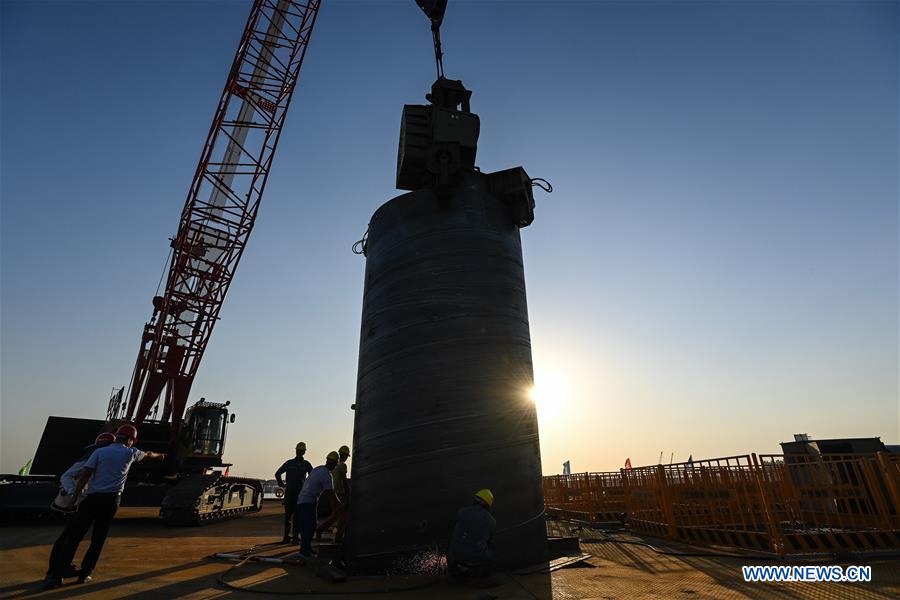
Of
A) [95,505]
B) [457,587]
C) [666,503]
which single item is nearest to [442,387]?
[457,587]

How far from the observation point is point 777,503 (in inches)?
312

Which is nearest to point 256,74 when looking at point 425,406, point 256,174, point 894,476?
point 256,174

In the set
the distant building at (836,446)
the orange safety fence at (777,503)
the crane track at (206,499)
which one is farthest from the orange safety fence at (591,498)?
the crane track at (206,499)

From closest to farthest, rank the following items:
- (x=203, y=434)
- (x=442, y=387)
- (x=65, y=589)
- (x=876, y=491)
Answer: (x=65, y=589)
(x=442, y=387)
(x=876, y=491)
(x=203, y=434)

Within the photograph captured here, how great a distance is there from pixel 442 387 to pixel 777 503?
22.2 feet

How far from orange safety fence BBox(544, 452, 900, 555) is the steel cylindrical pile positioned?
15.1ft

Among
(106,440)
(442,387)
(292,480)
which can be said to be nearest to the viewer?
(442,387)

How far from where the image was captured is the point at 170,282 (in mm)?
19891

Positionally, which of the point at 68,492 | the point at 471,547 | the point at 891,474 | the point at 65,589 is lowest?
the point at 65,589

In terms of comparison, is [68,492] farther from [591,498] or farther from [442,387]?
[591,498]

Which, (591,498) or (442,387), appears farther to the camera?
(591,498)

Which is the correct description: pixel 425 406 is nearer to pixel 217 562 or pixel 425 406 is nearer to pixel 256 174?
pixel 217 562

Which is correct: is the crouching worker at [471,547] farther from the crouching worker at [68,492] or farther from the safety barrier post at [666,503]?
the safety barrier post at [666,503]

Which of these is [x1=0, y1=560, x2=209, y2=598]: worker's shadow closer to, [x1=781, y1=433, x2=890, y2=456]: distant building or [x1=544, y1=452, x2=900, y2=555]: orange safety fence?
[x1=544, y1=452, x2=900, y2=555]: orange safety fence
